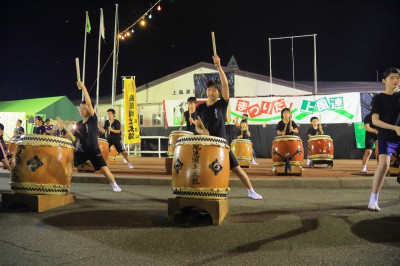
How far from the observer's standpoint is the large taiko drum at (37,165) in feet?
14.4

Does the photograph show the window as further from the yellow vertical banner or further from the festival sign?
the festival sign

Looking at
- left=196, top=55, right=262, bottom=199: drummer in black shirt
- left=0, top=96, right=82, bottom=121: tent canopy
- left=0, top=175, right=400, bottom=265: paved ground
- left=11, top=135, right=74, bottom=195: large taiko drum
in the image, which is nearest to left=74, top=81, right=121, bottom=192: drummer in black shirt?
left=0, top=175, right=400, bottom=265: paved ground

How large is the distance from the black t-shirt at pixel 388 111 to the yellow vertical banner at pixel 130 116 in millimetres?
11660

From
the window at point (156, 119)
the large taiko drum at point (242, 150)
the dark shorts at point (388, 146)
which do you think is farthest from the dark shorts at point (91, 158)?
the window at point (156, 119)

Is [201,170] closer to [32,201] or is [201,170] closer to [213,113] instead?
[213,113]

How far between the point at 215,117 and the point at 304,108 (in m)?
11.2

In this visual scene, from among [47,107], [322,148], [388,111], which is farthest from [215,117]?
[47,107]

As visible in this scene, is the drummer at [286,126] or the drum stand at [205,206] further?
the drummer at [286,126]

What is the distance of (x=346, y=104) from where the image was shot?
1412cm

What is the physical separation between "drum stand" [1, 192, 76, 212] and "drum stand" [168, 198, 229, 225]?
1884 millimetres

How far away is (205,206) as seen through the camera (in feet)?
12.0

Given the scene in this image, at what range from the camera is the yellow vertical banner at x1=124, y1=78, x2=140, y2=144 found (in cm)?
1463

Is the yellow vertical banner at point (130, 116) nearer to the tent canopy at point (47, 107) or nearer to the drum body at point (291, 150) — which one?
the tent canopy at point (47, 107)

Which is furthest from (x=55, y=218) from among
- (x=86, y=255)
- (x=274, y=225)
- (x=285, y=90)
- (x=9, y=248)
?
(x=285, y=90)
